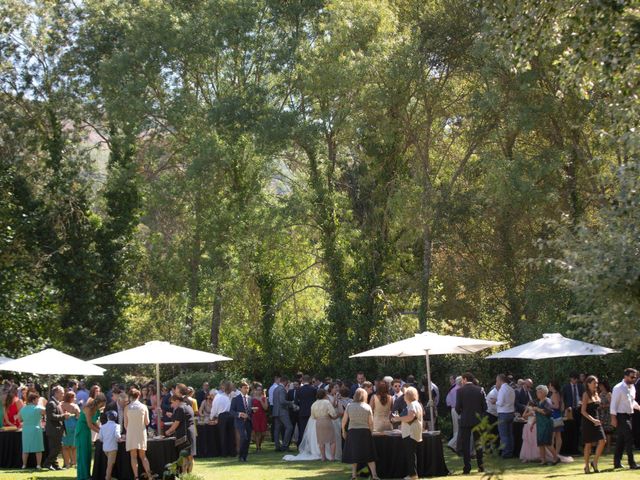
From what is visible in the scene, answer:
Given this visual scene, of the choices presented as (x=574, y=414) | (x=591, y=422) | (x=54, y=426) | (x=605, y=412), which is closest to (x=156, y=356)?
(x=54, y=426)

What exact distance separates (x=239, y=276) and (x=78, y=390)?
11.1 m

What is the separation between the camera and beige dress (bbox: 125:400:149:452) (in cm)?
1595

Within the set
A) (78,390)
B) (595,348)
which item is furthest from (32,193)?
(595,348)

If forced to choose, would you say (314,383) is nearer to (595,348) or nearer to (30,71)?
(595,348)

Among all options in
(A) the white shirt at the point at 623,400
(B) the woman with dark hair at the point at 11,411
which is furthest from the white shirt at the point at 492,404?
(B) the woman with dark hair at the point at 11,411

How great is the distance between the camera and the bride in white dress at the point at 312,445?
21359 mm

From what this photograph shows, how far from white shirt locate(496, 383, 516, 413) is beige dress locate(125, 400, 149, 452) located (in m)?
7.29

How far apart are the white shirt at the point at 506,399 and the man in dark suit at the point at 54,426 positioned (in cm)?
874

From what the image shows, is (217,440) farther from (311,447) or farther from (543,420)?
(543,420)

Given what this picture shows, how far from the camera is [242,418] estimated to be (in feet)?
70.9

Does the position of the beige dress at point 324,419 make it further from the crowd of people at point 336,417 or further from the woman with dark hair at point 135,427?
the woman with dark hair at point 135,427

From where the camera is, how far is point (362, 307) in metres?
32.0

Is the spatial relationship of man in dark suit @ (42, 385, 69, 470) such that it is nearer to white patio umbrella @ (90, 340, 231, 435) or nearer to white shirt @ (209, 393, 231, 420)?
white patio umbrella @ (90, 340, 231, 435)

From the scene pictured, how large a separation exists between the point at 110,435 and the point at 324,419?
510 cm
